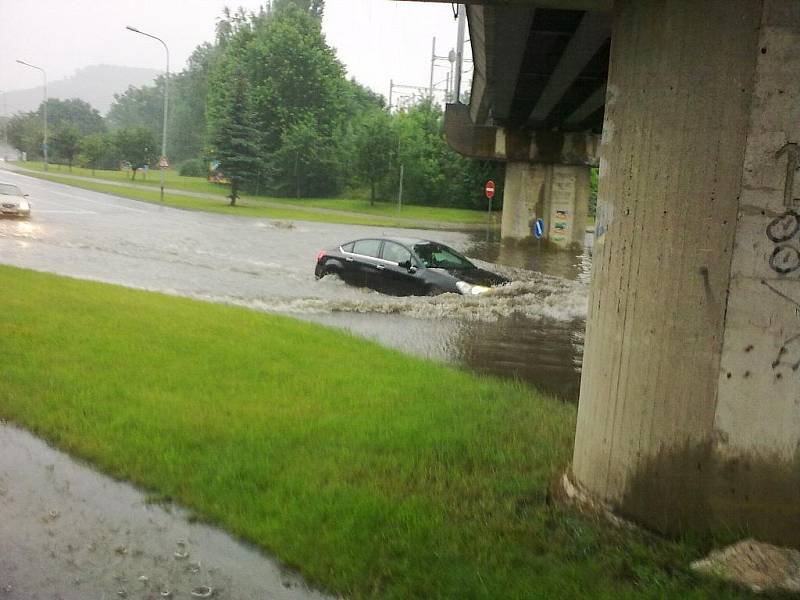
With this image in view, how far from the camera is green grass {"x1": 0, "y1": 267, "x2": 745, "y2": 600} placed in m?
4.12

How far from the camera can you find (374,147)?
55031 mm

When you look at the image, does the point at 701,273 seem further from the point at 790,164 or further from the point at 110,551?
the point at 110,551

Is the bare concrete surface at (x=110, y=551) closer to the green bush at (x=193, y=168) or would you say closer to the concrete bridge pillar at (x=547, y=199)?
the concrete bridge pillar at (x=547, y=199)

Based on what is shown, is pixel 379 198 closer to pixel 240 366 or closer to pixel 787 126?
pixel 240 366

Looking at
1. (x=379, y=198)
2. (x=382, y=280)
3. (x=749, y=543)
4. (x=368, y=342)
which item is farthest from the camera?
(x=379, y=198)

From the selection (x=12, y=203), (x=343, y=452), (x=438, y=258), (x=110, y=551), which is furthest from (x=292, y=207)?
(x=110, y=551)

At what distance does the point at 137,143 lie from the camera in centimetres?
6550

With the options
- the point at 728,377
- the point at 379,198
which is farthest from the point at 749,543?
the point at 379,198

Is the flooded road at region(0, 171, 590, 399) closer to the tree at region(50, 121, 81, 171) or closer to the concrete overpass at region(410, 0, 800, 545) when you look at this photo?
the concrete overpass at region(410, 0, 800, 545)

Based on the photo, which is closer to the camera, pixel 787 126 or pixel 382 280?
pixel 787 126

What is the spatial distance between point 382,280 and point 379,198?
1692 inches

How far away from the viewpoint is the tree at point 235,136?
169 ft

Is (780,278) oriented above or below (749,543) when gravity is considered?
above

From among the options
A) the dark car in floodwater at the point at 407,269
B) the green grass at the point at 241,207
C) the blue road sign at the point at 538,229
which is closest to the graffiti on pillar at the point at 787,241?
the dark car in floodwater at the point at 407,269
